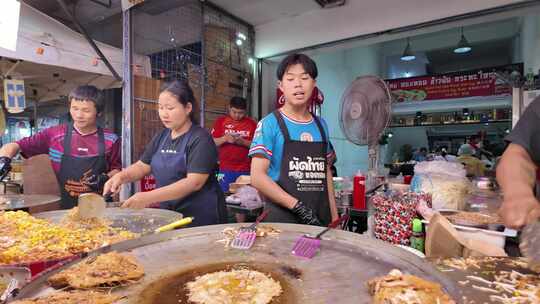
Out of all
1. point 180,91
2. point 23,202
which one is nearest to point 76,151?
point 23,202

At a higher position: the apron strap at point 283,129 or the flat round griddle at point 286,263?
the apron strap at point 283,129

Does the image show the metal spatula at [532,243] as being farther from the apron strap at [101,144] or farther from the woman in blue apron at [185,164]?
the apron strap at [101,144]

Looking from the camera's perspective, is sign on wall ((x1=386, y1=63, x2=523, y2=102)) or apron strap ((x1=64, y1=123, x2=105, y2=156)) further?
sign on wall ((x1=386, y1=63, x2=523, y2=102))

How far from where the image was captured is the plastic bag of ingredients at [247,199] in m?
3.28

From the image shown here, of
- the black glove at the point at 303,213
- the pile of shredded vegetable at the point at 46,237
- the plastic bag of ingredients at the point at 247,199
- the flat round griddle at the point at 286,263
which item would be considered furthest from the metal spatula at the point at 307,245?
the plastic bag of ingredients at the point at 247,199

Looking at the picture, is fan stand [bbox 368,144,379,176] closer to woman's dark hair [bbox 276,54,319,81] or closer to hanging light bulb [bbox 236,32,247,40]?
woman's dark hair [bbox 276,54,319,81]

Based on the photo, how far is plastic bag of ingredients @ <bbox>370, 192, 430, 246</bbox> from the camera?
6.19ft

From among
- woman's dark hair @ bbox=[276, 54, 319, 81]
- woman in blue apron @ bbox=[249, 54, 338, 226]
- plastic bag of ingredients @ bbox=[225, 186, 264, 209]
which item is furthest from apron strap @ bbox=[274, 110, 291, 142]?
plastic bag of ingredients @ bbox=[225, 186, 264, 209]

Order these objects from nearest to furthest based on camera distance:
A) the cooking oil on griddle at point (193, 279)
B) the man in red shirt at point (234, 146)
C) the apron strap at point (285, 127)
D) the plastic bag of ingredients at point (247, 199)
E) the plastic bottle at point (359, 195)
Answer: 1. the cooking oil on griddle at point (193, 279)
2. the apron strap at point (285, 127)
3. the plastic bottle at point (359, 195)
4. the plastic bag of ingredients at point (247, 199)
5. the man in red shirt at point (234, 146)

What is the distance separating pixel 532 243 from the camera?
103cm

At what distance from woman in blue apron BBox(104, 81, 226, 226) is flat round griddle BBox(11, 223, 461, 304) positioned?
78 centimetres

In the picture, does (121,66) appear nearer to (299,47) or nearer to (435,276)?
(299,47)

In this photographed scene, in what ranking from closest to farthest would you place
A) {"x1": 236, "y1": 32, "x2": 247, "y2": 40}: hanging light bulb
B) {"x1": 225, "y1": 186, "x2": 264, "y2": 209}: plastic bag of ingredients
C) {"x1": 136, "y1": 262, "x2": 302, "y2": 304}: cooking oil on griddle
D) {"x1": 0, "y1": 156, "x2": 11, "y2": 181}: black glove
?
{"x1": 136, "y1": 262, "x2": 302, "y2": 304}: cooking oil on griddle < {"x1": 0, "y1": 156, "x2": 11, "y2": 181}: black glove < {"x1": 225, "y1": 186, "x2": 264, "y2": 209}: plastic bag of ingredients < {"x1": 236, "y1": 32, "x2": 247, "y2": 40}: hanging light bulb

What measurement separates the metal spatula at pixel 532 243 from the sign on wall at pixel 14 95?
5272mm
